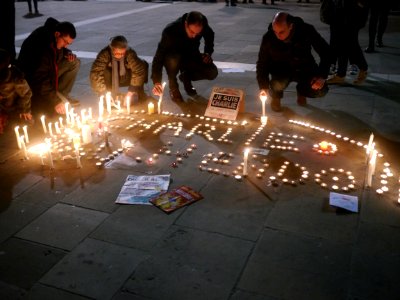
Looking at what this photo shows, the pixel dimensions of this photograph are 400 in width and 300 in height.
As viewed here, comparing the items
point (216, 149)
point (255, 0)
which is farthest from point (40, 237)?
point (255, 0)

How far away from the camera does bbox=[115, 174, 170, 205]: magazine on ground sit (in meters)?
4.00

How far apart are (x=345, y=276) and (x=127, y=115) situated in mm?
3954

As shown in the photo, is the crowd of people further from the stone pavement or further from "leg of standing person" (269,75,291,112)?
the stone pavement

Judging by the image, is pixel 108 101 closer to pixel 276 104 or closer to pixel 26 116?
pixel 26 116

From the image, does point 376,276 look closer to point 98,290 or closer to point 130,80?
point 98,290

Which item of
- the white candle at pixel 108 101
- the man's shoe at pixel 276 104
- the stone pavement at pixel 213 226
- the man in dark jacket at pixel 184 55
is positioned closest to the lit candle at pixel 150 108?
the stone pavement at pixel 213 226

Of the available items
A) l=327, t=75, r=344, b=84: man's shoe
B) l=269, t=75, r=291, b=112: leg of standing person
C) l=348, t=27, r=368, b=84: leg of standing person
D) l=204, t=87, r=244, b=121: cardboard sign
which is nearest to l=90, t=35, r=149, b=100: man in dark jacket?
l=204, t=87, r=244, b=121: cardboard sign

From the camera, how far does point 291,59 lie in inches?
239

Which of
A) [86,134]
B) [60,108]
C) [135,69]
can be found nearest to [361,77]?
[135,69]

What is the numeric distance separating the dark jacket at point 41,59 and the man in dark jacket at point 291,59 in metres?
2.81

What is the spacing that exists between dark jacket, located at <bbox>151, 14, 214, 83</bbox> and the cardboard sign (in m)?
0.95

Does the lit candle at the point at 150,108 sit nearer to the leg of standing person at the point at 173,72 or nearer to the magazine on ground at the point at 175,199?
the leg of standing person at the point at 173,72

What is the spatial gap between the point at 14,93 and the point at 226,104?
2.68 meters

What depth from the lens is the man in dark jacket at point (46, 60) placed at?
18.8 ft
